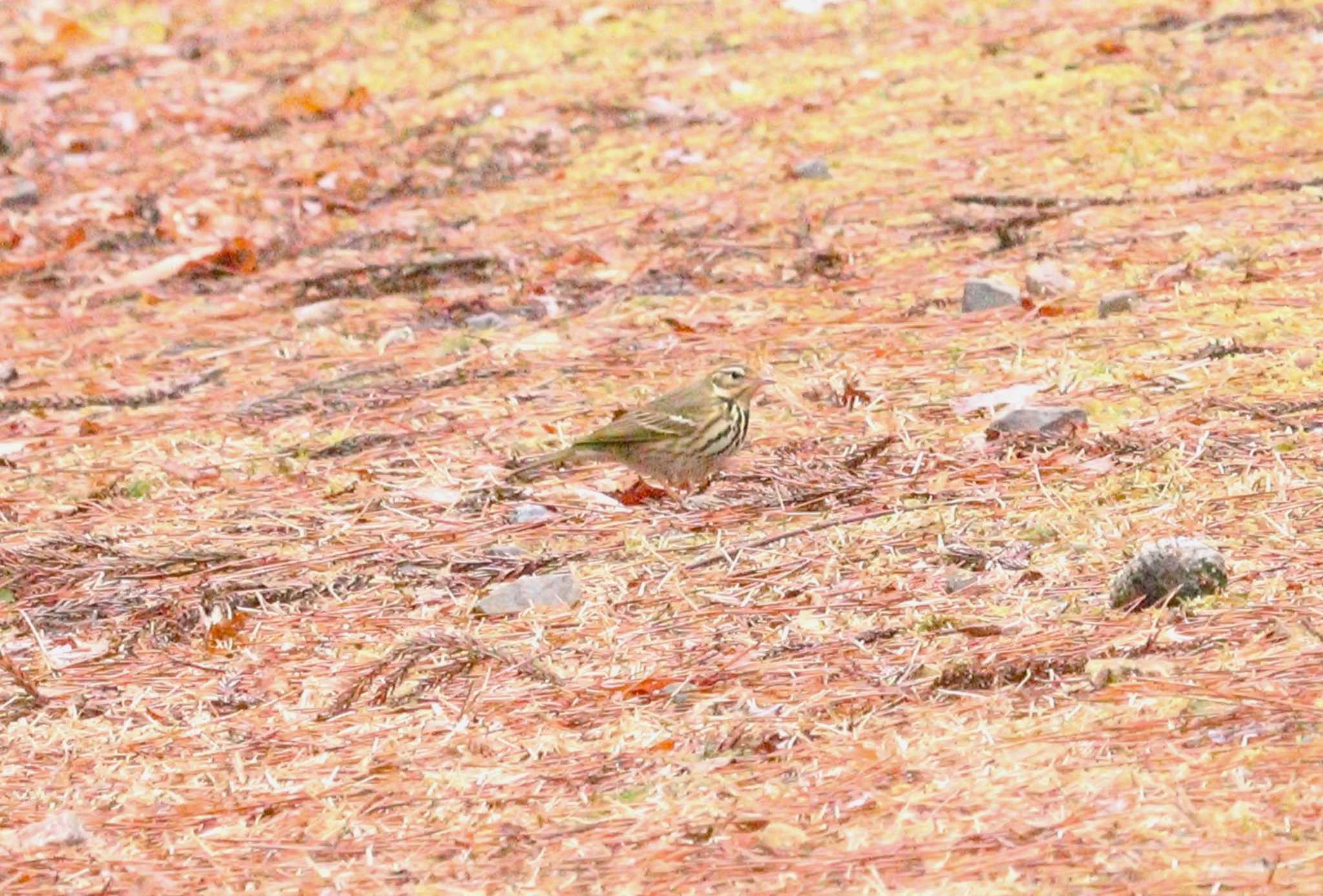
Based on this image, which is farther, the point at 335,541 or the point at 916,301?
the point at 916,301

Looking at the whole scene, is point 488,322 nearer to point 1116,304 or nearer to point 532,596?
point 1116,304

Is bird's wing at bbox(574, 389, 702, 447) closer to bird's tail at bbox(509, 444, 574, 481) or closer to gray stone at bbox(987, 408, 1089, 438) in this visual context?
bird's tail at bbox(509, 444, 574, 481)

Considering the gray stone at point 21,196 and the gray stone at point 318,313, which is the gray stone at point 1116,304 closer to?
the gray stone at point 318,313

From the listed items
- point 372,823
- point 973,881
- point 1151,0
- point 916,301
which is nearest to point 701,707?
point 372,823

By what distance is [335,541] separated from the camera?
5.16 metres

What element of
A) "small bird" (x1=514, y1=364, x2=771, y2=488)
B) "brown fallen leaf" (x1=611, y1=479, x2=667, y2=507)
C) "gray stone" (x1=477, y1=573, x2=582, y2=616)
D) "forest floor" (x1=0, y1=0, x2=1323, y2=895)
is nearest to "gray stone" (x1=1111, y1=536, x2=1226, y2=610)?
"forest floor" (x1=0, y1=0, x2=1323, y2=895)

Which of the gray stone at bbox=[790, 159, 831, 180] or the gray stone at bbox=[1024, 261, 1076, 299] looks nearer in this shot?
the gray stone at bbox=[1024, 261, 1076, 299]

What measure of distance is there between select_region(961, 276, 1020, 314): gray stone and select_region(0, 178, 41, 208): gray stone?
502cm

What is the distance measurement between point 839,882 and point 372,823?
2.77 feet

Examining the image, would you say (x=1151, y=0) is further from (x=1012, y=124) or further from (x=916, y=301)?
Result: (x=916, y=301)

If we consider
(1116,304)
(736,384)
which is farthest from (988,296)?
(736,384)

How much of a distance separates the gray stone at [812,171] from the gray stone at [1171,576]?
4.61 meters

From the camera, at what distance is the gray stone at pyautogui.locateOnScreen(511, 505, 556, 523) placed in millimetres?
5219

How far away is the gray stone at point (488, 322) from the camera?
23.6 feet
